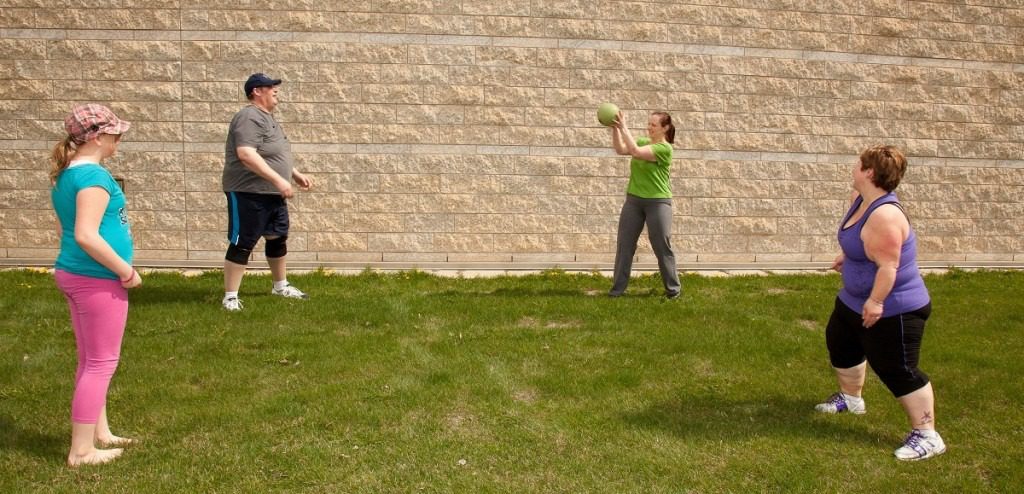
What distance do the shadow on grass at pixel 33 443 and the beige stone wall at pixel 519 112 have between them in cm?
558

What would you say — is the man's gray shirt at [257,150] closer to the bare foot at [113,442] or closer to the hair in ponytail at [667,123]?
the bare foot at [113,442]

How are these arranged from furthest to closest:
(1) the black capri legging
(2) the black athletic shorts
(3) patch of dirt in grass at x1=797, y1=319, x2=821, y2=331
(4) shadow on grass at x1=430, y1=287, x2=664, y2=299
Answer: (4) shadow on grass at x1=430, y1=287, x2=664, y2=299 → (2) the black athletic shorts → (3) patch of dirt in grass at x1=797, y1=319, x2=821, y2=331 → (1) the black capri legging

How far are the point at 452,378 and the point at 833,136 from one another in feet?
24.2

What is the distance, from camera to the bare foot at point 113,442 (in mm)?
4207

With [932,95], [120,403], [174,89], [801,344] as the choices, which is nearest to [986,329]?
[801,344]

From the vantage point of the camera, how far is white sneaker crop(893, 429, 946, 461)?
4.18 metres

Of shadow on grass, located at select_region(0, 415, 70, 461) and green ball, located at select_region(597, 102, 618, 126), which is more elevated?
green ball, located at select_region(597, 102, 618, 126)

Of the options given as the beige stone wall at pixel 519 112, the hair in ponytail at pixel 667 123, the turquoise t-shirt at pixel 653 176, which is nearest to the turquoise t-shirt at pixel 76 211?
the turquoise t-shirt at pixel 653 176

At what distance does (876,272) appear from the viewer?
4.32 metres

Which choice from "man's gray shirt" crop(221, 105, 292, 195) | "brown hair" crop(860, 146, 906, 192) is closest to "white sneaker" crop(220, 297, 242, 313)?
"man's gray shirt" crop(221, 105, 292, 195)

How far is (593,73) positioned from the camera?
398 inches

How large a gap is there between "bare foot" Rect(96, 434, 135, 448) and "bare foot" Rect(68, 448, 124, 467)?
0.45 feet

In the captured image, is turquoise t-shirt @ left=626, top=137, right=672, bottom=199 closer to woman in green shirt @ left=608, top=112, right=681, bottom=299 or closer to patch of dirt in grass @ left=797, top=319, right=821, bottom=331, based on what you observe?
woman in green shirt @ left=608, top=112, right=681, bottom=299

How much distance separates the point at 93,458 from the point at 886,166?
427 centimetres
